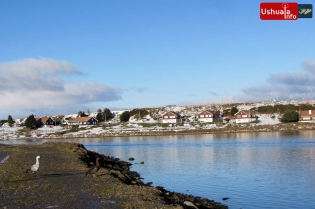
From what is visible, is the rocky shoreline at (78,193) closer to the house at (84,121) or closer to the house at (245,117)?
the house at (245,117)

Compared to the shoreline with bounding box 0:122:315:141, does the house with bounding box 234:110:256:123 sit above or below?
above

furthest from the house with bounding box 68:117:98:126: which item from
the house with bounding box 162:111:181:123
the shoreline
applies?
the house with bounding box 162:111:181:123

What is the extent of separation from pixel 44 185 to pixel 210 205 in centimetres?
913

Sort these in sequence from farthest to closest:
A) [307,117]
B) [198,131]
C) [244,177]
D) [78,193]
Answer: [307,117], [198,131], [244,177], [78,193]

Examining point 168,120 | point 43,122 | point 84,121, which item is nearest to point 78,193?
point 168,120

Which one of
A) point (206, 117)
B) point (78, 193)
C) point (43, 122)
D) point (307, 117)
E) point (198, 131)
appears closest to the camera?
point (78, 193)

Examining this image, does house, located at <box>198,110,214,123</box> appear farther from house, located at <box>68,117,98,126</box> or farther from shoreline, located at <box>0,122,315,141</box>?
house, located at <box>68,117,98,126</box>

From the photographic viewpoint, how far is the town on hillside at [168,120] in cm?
12800

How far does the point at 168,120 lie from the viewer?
149 metres

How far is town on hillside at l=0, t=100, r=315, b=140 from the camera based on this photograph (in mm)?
128000

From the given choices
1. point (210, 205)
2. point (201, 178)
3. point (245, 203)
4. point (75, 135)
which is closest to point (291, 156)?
point (201, 178)

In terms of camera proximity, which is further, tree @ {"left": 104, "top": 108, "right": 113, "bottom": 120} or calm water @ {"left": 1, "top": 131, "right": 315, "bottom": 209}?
tree @ {"left": 104, "top": 108, "right": 113, "bottom": 120}

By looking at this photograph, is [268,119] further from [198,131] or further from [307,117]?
[198,131]

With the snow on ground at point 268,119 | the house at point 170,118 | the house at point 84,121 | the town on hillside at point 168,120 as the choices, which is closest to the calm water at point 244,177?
the town on hillside at point 168,120
